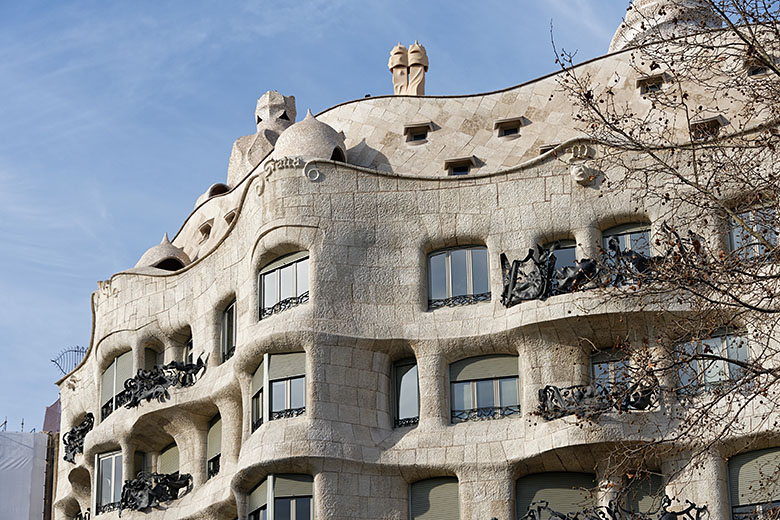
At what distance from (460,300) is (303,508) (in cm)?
568

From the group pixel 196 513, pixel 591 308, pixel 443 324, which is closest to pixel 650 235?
pixel 591 308

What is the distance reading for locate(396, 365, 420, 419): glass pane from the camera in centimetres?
3228

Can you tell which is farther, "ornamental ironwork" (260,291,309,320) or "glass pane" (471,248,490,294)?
"glass pane" (471,248,490,294)

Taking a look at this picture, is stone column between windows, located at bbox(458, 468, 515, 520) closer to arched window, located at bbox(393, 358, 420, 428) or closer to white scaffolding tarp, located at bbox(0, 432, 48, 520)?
arched window, located at bbox(393, 358, 420, 428)

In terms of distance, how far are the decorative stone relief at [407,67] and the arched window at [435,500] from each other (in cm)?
1223

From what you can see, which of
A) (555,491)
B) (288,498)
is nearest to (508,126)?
(555,491)

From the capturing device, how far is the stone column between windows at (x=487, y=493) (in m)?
30.5

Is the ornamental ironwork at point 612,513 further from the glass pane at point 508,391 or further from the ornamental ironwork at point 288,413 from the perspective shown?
the ornamental ironwork at point 288,413

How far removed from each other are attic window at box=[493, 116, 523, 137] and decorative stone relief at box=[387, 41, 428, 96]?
451 cm

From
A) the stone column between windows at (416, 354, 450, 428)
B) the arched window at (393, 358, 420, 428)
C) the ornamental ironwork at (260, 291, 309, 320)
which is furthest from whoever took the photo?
the ornamental ironwork at (260, 291, 309, 320)

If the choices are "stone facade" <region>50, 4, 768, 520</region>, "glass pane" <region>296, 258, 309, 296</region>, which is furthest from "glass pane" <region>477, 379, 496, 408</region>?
"glass pane" <region>296, 258, 309, 296</region>

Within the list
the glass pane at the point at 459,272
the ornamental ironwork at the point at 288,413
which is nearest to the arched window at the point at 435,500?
the ornamental ironwork at the point at 288,413

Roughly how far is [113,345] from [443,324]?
10.7 metres

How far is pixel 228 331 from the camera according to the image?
35.7 m
